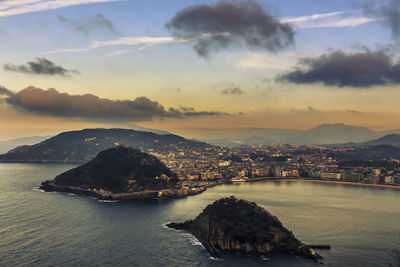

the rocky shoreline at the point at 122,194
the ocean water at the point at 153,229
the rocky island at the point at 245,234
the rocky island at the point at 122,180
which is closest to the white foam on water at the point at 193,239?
the ocean water at the point at 153,229

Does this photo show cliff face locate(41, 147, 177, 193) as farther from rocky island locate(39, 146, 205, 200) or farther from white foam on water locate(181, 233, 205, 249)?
white foam on water locate(181, 233, 205, 249)

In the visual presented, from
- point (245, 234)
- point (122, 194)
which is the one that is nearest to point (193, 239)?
point (245, 234)

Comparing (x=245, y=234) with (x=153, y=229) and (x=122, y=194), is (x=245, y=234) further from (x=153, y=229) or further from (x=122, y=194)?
(x=122, y=194)

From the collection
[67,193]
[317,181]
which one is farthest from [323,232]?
[317,181]

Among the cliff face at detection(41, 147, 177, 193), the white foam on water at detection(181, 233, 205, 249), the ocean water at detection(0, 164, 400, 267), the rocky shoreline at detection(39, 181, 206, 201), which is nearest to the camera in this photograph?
the ocean water at detection(0, 164, 400, 267)

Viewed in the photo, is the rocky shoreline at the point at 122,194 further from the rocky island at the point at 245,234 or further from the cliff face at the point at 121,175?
the rocky island at the point at 245,234

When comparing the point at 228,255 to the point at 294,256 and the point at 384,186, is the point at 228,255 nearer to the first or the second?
→ the point at 294,256

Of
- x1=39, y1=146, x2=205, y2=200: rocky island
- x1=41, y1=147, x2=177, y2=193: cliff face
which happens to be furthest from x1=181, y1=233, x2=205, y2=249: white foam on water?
x1=41, y1=147, x2=177, y2=193: cliff face
